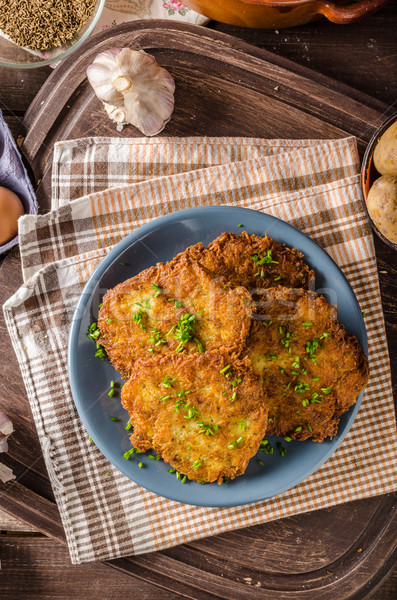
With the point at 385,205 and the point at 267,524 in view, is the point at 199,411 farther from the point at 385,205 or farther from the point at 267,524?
the point at 385,205

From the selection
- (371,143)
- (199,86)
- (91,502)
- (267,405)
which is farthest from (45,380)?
(371,143)

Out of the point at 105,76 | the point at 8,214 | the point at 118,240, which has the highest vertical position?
the point at 105,76

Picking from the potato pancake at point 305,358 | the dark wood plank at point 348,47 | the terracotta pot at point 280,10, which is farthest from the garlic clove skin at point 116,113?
the potato pancake at point 305,358

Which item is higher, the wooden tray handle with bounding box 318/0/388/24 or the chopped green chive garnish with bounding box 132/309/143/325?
the wooden tray handle with bounding box 318/0/388/24

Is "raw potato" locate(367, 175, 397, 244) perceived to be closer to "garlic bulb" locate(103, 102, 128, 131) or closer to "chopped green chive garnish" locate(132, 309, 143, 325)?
"chopped green chive garnish" locate(132, 309, 143, 325)

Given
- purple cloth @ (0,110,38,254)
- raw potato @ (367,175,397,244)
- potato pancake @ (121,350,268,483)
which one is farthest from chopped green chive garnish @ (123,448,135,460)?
raw potato @ (367,175,397,244)

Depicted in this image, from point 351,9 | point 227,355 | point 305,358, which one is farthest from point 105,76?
point 305,358
